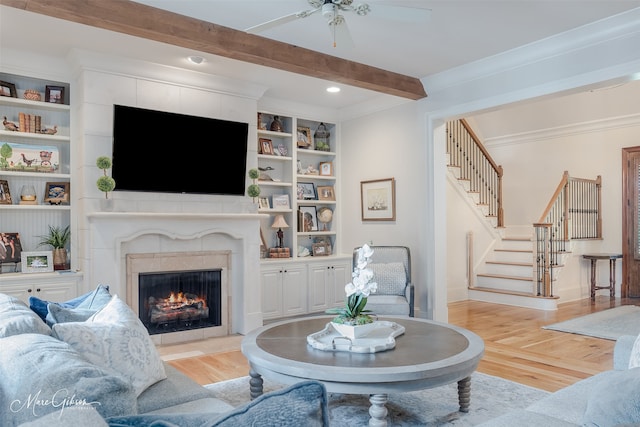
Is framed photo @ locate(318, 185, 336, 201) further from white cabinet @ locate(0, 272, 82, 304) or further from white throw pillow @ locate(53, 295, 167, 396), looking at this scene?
white throw pillow @ locate(53, 295, 167, 396)

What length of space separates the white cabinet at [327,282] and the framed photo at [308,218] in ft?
1.79

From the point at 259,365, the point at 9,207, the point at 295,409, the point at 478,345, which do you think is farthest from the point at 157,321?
the point at 295,409

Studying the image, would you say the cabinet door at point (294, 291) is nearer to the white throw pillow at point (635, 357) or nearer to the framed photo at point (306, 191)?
the framed photo at point (306, 191)

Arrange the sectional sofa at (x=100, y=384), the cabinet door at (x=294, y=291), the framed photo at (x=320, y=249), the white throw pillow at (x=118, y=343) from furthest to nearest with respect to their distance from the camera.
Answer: the framed photo at (x=320, y=249) < the cabinet door at (x=294, y=291) < the white throw pillow at (x=118, y=343) < the sectional sofa at (x=100, y=384)

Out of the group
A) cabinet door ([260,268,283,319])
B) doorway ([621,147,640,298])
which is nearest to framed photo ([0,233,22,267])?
cabinet door ([260,268,283,319])

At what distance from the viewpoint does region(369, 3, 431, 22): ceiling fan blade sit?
270 centimetres

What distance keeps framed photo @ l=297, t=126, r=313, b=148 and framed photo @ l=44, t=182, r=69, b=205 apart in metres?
2.85

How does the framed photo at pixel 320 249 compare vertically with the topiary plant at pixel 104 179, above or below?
below

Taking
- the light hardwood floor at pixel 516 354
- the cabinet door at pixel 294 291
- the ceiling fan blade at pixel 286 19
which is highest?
the ceiling fan blade at pixel 286 19

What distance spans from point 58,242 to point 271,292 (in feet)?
7.47


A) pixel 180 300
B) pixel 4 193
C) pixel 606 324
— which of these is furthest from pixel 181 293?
pixel 606 324

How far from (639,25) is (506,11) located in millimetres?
1038

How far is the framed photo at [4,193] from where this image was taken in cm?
407

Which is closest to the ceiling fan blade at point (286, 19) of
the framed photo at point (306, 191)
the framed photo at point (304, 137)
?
the framed photo at point (304, 137)
